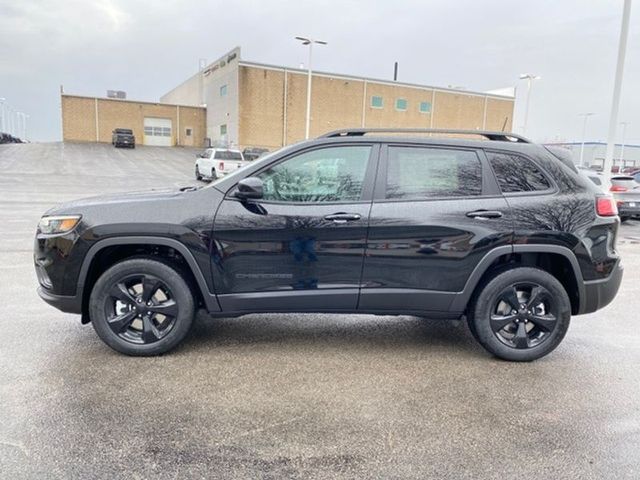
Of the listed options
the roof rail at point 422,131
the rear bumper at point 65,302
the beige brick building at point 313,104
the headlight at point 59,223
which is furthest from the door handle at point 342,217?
the beige brick building at point 313,104

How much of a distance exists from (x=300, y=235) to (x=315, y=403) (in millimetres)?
1255

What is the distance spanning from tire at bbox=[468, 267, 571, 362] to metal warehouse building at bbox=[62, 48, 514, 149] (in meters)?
40.5

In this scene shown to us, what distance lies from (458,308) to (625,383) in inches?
52.8

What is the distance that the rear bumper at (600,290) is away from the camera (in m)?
4.13

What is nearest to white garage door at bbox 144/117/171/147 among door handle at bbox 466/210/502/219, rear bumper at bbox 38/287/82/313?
rear bumper at bbox 38/287/82/313

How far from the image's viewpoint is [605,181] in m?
13.6

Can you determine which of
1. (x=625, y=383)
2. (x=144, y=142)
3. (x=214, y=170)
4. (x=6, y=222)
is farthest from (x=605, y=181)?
(x=144, y=142)

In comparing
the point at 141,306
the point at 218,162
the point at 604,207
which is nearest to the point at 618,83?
the point at 604,207

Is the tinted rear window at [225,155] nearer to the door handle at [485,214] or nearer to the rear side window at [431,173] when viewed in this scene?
the rear side window at [431,173]

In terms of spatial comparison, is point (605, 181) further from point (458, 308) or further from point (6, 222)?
point (6, 222)

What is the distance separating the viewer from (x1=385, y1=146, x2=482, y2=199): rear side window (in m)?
4.04

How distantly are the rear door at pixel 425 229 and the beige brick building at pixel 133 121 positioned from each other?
51407 millimetres

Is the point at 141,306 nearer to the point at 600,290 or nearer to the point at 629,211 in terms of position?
the point at 600,290

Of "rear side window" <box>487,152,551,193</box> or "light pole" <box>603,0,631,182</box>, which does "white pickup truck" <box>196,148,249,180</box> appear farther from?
"rear side window" <box>487,152,551,193</box>
